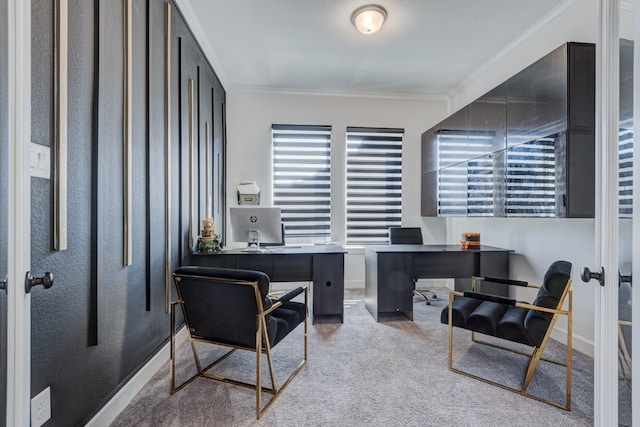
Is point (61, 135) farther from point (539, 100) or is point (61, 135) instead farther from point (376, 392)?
point (539, 100)

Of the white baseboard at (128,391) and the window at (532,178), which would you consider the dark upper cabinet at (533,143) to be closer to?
the window at (532,178)

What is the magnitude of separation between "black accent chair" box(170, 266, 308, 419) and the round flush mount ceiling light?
2.55 metres

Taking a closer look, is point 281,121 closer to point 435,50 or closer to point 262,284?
point 435,50

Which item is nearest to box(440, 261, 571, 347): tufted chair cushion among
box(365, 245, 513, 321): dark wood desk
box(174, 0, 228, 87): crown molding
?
box(365, 245, 513, 321): dark wood desk

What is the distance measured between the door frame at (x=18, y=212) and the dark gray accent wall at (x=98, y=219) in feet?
0.51

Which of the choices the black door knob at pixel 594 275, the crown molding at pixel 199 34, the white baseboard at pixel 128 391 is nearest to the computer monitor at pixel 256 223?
the white baseboard at pixel 128 391

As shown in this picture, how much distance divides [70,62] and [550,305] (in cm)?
303

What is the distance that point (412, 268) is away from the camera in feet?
11.3

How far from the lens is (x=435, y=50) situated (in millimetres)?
3604

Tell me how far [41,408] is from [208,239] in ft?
6.57

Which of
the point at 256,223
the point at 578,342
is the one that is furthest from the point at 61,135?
the point at 578,342

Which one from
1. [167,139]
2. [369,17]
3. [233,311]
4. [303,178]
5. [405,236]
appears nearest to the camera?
[233,311]

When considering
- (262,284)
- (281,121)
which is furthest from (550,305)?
(281,121)

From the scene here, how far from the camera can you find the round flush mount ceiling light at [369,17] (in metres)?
2.79
